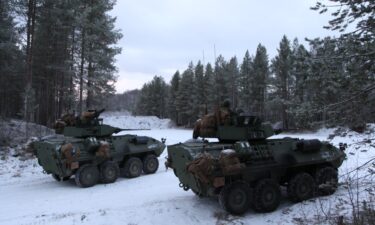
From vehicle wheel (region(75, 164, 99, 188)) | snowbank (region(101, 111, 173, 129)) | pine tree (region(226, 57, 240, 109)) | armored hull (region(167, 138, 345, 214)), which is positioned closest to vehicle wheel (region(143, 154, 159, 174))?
vehicle wheel (region(75, 164, 99, 188))

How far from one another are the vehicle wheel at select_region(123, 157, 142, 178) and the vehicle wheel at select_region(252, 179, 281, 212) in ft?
19.4

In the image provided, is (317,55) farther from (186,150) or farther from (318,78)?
(186,150)

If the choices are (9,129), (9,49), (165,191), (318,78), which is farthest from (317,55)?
(9,129)

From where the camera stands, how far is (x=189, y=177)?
9.12m

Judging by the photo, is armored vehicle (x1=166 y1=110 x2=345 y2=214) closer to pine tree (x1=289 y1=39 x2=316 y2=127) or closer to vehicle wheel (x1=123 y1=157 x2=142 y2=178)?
pine tree (x1=289 y1=39 x2=316 y2=127)

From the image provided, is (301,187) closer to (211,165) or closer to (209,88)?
(211,165)

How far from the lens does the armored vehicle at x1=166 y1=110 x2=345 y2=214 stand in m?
8.38

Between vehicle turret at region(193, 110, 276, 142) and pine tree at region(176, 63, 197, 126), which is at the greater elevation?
pine tree at region(176, 63, 197, 126)

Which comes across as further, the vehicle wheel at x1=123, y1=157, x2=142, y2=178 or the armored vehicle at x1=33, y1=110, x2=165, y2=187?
the vehicle wheel at x1=123, y1=157, x2=142, y2=178

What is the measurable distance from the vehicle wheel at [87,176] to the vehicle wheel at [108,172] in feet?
0.70

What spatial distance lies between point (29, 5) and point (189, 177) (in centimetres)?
1709

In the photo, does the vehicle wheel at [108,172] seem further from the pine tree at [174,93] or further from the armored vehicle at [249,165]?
the pine tree at [174,93]

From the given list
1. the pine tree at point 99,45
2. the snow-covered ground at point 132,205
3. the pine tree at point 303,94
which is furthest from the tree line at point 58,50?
the pine tree at point 303,94

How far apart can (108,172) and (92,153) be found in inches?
32.9
